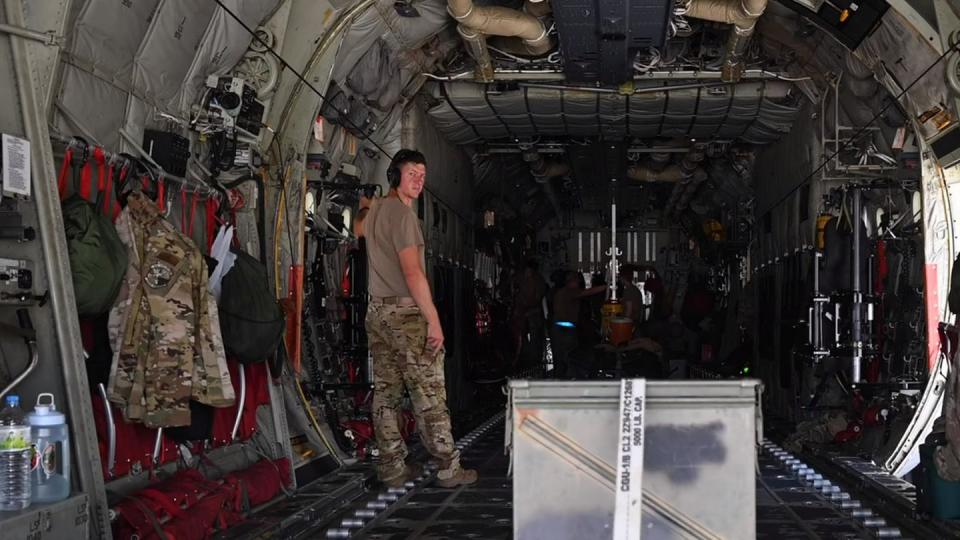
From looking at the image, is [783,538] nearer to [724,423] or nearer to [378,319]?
[724,423]

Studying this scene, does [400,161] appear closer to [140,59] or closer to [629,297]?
[140,59]

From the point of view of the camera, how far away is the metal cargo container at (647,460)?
378cm

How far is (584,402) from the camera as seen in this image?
3.81m

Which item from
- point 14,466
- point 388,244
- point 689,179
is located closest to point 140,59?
point 388,244

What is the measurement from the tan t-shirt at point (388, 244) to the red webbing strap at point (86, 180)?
1869 millimetres

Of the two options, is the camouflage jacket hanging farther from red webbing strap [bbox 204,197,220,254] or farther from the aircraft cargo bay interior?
red webbing strap [bbox 204,197,220,254]

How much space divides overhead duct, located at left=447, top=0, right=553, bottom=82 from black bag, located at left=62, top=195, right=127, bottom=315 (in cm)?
423

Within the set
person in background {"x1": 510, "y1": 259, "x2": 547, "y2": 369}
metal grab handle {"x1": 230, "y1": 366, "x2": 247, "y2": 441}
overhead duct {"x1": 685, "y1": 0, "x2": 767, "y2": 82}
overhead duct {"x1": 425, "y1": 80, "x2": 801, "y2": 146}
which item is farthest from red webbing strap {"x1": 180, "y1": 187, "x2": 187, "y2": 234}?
person in background {"x1": 510, "y1": 259, "x2": 547, "y2": 369}

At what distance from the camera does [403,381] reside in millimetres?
6859

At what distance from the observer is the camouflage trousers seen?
6648 mm

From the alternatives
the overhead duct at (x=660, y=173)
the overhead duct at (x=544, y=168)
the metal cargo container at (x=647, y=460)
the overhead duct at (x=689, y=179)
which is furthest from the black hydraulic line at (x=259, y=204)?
the overhead duct at (x=660, y=173)

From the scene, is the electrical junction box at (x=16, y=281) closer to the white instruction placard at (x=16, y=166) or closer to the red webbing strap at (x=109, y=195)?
the white instruction placard at (x=16, y=166)

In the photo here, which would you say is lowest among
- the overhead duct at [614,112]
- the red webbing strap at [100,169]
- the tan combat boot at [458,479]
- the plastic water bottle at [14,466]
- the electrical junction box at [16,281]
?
the tan combat boot at [458,479]

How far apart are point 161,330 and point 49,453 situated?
3.37ft
